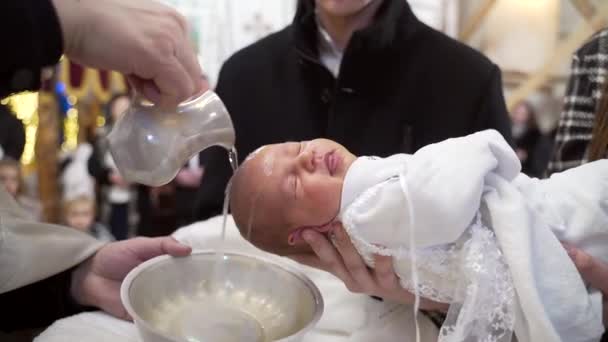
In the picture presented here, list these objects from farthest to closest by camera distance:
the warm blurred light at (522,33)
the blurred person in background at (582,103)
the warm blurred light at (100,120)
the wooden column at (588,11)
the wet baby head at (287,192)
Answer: the warm blurred light at (522,33), the warm blurred light at (100,120), the wooden column at (588,11), the blurred person in background at (582,103), the wet baby head at (287,192)

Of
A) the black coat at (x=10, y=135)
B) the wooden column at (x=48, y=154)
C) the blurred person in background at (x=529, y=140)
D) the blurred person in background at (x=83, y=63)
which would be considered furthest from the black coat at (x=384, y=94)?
the wooden column at (x=48, y=154)

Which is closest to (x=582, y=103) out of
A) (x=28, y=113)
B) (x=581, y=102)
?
(x=581, y=102)

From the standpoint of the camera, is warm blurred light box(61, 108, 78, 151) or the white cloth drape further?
warm blurred light box(61, 108, 78, 151)

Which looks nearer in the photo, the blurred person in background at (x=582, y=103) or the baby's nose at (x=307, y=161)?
the baby's nose at (x=307, y=161)

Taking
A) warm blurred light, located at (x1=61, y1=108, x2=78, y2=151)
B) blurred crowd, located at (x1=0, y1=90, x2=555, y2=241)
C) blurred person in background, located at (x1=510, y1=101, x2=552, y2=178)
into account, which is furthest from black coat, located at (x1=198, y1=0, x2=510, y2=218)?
warm blurred light, located at (x1=61, y1=108, x2=78, y2=151)

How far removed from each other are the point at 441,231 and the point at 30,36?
48cm

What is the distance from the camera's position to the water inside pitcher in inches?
28.8

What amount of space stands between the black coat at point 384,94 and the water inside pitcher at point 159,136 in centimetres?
47

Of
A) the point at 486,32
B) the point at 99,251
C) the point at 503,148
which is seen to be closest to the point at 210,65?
the point at 486,32

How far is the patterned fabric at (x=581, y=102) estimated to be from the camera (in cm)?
103

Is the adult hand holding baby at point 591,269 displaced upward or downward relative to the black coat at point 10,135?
upward

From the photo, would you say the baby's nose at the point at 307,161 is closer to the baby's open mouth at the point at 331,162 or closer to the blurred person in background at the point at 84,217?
the baby's open mouth at the point at 331,162

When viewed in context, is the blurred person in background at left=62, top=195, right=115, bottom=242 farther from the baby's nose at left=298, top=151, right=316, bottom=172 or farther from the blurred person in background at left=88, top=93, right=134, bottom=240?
the baby's nose at left=298, top=151, right=316, bottom=172

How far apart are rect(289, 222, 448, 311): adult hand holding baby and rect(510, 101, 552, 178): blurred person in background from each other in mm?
1970
